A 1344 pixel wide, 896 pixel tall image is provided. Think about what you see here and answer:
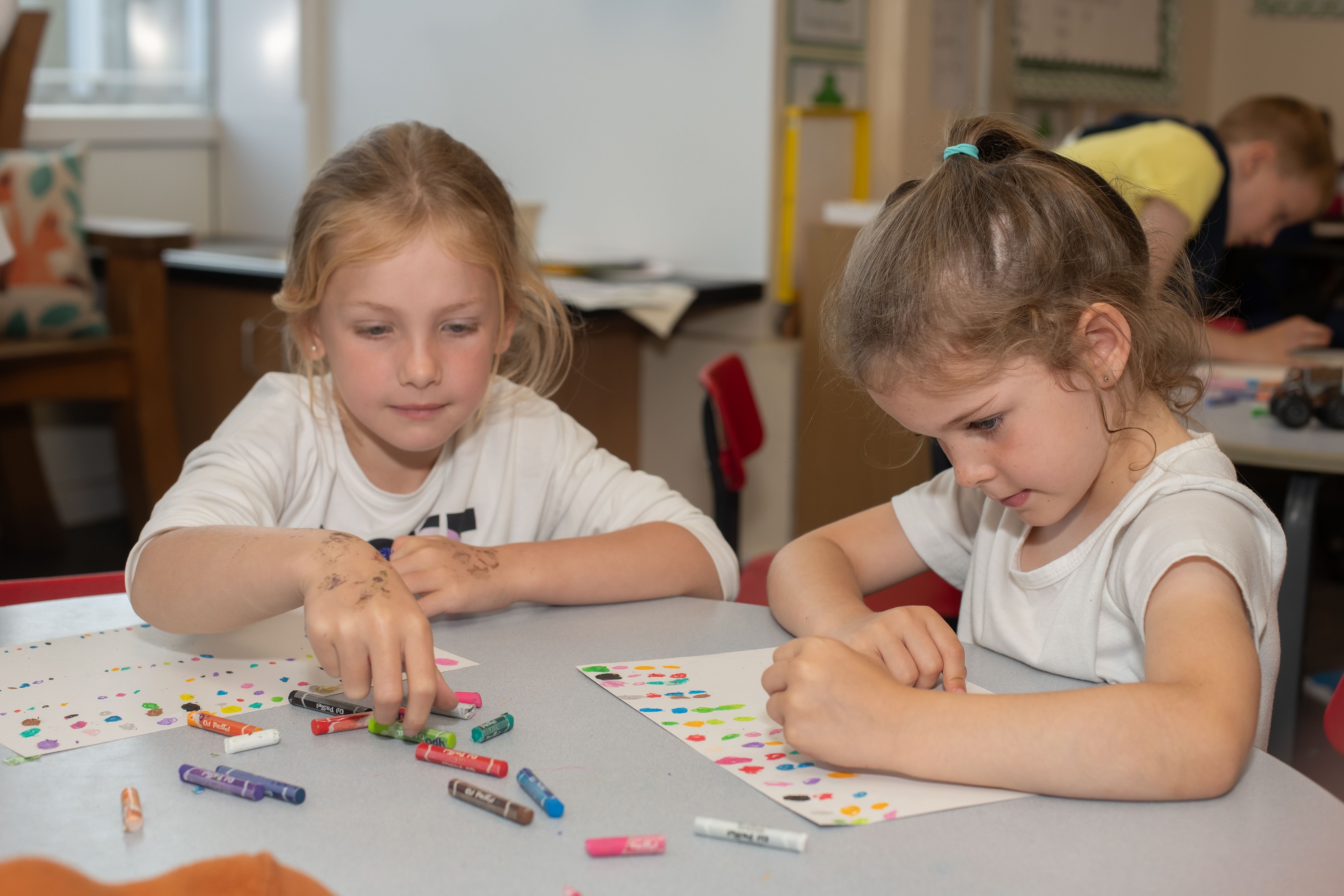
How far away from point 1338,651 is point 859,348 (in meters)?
2.18

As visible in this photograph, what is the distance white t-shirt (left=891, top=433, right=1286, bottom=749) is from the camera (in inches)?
30.9

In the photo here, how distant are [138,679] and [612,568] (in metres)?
0.37

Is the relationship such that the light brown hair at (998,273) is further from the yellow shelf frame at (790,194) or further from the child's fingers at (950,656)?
the yellow shelf frame at (790,194)

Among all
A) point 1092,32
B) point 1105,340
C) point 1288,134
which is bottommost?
point 1105,340

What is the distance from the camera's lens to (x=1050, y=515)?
859 mm

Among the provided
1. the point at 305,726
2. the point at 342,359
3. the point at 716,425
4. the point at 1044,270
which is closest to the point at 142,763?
the point at 305,726

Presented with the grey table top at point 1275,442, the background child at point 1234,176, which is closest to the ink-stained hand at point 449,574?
the grey table top at point 1275,442

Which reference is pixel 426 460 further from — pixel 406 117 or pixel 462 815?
pixel 406 117

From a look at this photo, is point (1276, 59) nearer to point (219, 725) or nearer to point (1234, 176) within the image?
point (1234, 176)

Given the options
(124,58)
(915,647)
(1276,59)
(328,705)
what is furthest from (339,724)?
(1276,59)

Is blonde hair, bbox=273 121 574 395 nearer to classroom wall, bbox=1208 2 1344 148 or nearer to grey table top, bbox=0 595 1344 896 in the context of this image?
grey table top, bbox=0 595 1344 896

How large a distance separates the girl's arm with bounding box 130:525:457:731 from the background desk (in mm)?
1133

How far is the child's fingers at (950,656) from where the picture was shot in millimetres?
776

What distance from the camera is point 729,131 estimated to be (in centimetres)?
275
